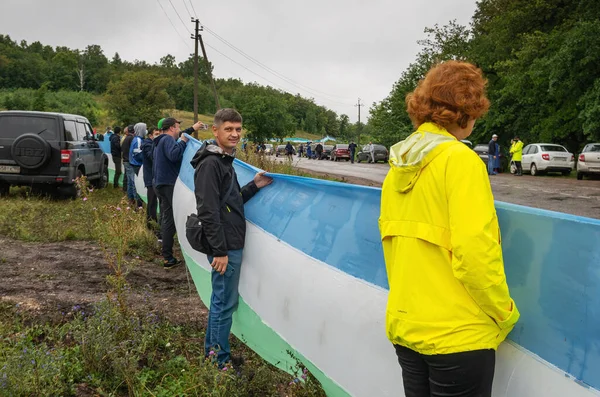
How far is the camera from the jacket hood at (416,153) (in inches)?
72.2

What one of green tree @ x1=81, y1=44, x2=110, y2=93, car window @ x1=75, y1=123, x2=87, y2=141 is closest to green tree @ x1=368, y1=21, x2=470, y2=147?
car window @ x1=75, y1=123, x2=87, y2=141

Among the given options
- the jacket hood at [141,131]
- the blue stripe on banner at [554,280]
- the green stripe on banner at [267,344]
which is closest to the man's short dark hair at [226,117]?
the green stripe on banner at [267,344]

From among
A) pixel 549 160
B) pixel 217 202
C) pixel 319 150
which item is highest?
pixel 217 202

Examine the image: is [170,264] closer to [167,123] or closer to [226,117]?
[167,123]

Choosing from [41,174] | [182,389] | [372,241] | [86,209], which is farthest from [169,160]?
[41,174]

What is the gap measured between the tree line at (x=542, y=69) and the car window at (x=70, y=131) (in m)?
19.5

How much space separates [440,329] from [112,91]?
74.3 m

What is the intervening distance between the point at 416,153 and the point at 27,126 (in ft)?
38.9

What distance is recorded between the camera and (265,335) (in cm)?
362

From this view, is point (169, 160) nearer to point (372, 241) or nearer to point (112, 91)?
point (372, 241)

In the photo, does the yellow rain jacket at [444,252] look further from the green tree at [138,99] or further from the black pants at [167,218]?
the green tree at [138,99]

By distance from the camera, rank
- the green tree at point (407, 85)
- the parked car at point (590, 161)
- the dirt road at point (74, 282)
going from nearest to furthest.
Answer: the dirt road at point (74, 282)
the parked car at point (590, 161)
the green tree at point (407, 85)

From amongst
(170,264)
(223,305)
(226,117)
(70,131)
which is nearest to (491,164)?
(70,131)

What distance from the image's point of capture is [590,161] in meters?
21.2
